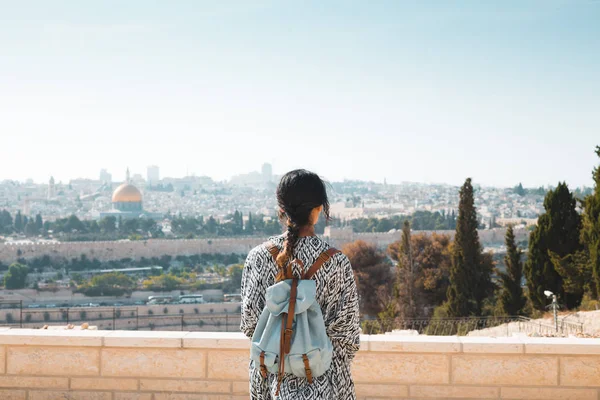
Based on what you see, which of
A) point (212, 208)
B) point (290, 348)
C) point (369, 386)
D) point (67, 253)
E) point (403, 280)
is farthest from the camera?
point (212, 208)

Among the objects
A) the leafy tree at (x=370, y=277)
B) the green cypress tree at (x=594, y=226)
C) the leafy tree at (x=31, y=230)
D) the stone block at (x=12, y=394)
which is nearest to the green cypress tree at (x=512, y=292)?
the green cypress tree at (x=594, y=226)

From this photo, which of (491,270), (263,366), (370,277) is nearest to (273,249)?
(263,366)

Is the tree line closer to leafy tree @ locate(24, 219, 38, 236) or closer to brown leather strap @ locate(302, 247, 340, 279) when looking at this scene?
brown leather strap @ locate(302, 247, 340, 279)

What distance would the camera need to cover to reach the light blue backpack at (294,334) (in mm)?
1339

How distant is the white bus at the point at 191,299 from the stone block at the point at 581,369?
2696 cm

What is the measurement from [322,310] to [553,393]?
145 centimetres

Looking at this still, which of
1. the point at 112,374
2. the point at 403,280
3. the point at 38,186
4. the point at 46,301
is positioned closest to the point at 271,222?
the point at 46,301

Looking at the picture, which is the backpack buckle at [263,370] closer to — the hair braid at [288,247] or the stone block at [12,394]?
the hair braid at [288,247]

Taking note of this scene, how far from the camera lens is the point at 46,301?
3153cm

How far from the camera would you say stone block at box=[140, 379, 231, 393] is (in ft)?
8.46

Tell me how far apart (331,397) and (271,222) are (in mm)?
65873

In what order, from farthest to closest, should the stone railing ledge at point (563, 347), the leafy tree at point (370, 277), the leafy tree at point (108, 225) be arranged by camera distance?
the leafy tree at point (108, 225), the leafy tree at point (370, 277), the stone railing ledge at point (563, 347)

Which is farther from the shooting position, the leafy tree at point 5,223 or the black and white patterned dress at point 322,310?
the leafy tree at point 5,223

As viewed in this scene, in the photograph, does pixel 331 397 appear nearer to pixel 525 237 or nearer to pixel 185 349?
pixel 185 349
